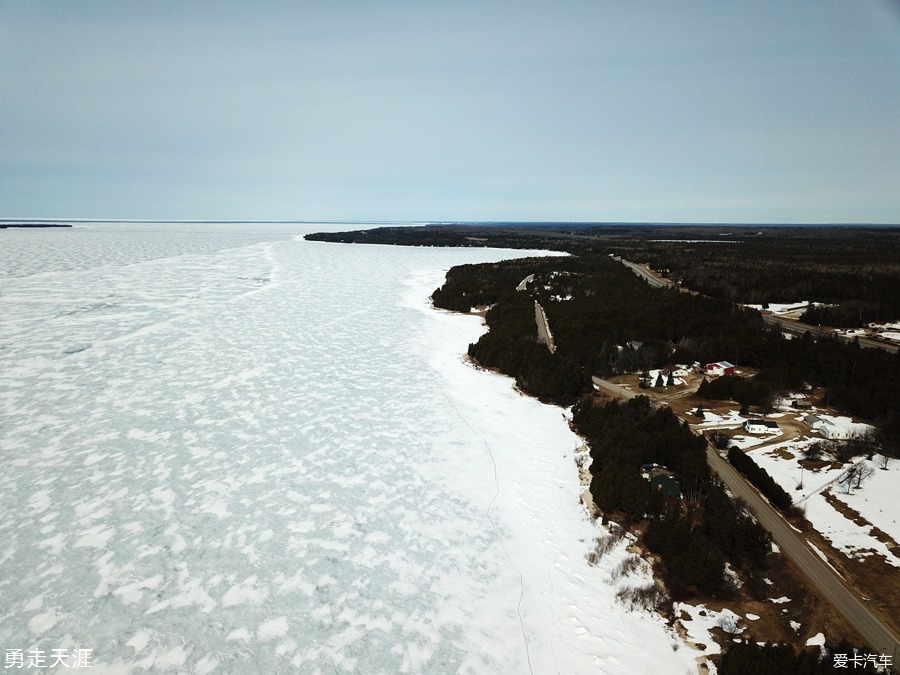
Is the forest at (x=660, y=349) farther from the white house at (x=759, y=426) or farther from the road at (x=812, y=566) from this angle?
the road at (x=812, y=566)

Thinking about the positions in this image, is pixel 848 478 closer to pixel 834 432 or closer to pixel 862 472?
pixel 862 472

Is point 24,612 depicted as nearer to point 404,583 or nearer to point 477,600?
point 404,583

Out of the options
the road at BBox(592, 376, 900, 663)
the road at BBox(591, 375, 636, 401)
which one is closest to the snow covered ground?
the road at BBox(592, 376, 900, 663)

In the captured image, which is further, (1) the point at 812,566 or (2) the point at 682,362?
(2) the point at 682,362

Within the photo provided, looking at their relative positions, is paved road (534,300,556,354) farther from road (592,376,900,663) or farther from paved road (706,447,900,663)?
paved road (706,447,900,663)

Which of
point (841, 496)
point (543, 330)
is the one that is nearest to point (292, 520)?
point (841, 496)

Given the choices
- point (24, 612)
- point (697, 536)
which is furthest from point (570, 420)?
point (24, 612)
